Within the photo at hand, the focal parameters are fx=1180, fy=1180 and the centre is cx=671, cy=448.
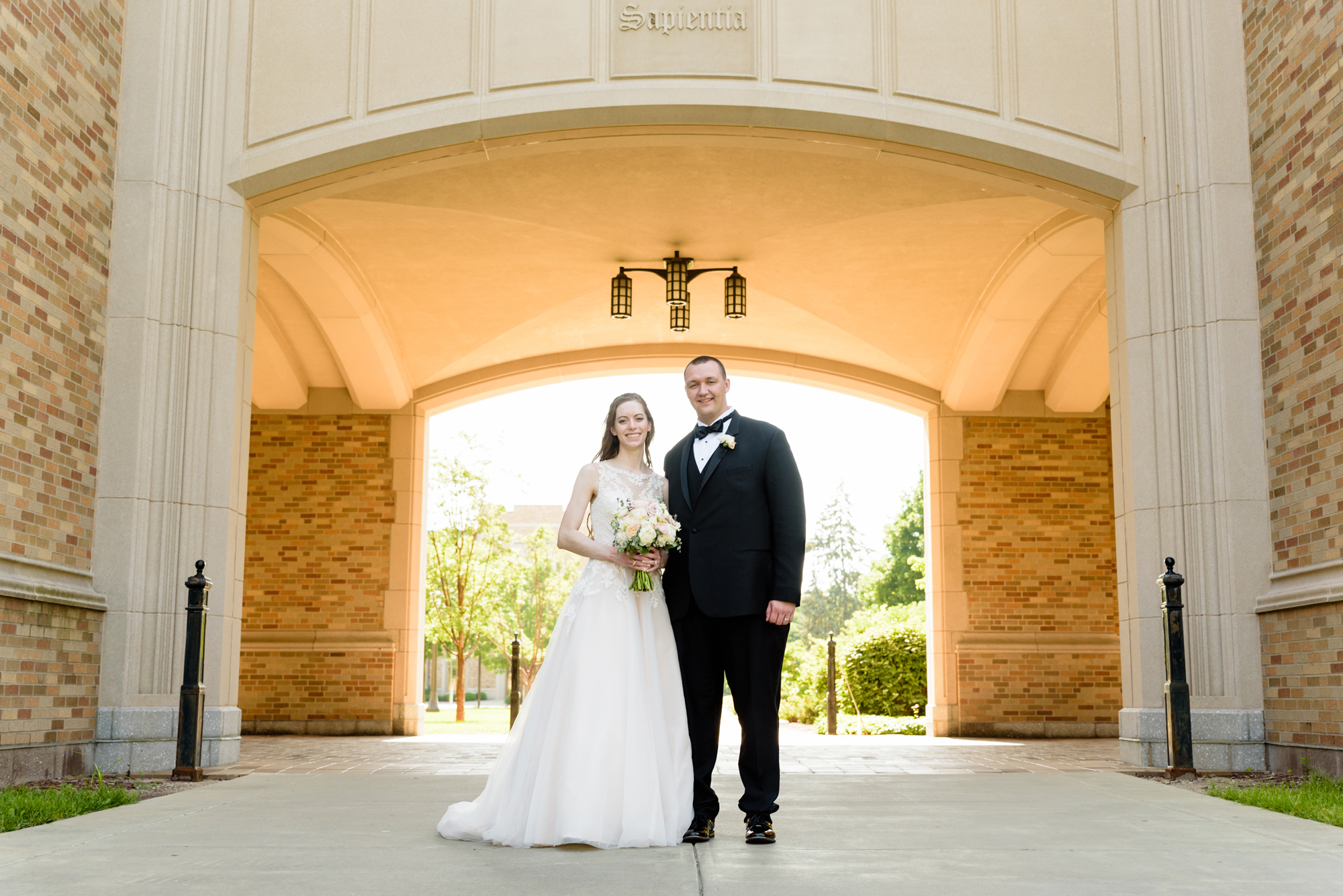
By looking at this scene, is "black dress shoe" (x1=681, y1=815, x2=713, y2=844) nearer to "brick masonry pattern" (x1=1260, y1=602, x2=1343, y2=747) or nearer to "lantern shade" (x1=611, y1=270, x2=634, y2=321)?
"brick masonry pattern" (x1=1260, y1=602, x2=1343, y2=747)

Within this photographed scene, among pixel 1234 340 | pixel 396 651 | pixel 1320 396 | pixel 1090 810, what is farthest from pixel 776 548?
pixel 396 651

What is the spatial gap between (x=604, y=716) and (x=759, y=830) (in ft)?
2.40

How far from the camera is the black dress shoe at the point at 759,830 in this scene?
4.46 metres

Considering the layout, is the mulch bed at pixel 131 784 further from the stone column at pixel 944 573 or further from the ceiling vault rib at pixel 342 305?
the stone column at pixel 944 573

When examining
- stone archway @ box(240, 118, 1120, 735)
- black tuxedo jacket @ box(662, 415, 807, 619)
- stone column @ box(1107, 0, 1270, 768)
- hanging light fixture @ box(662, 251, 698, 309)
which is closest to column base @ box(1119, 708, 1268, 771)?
stone column @ box(1107, 0, 1270, 768)

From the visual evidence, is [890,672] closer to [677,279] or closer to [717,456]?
[677,279]

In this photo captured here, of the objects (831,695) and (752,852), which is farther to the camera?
(831,695)

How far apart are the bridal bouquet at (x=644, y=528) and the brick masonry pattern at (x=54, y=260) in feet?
12.6

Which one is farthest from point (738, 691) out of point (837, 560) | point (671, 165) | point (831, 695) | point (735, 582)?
point (837, 560)

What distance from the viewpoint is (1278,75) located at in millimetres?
7523

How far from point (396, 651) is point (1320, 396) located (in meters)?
9.94

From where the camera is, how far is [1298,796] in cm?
564

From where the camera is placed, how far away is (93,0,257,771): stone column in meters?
7.46

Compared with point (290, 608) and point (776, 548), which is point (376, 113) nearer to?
point (776, 548)
